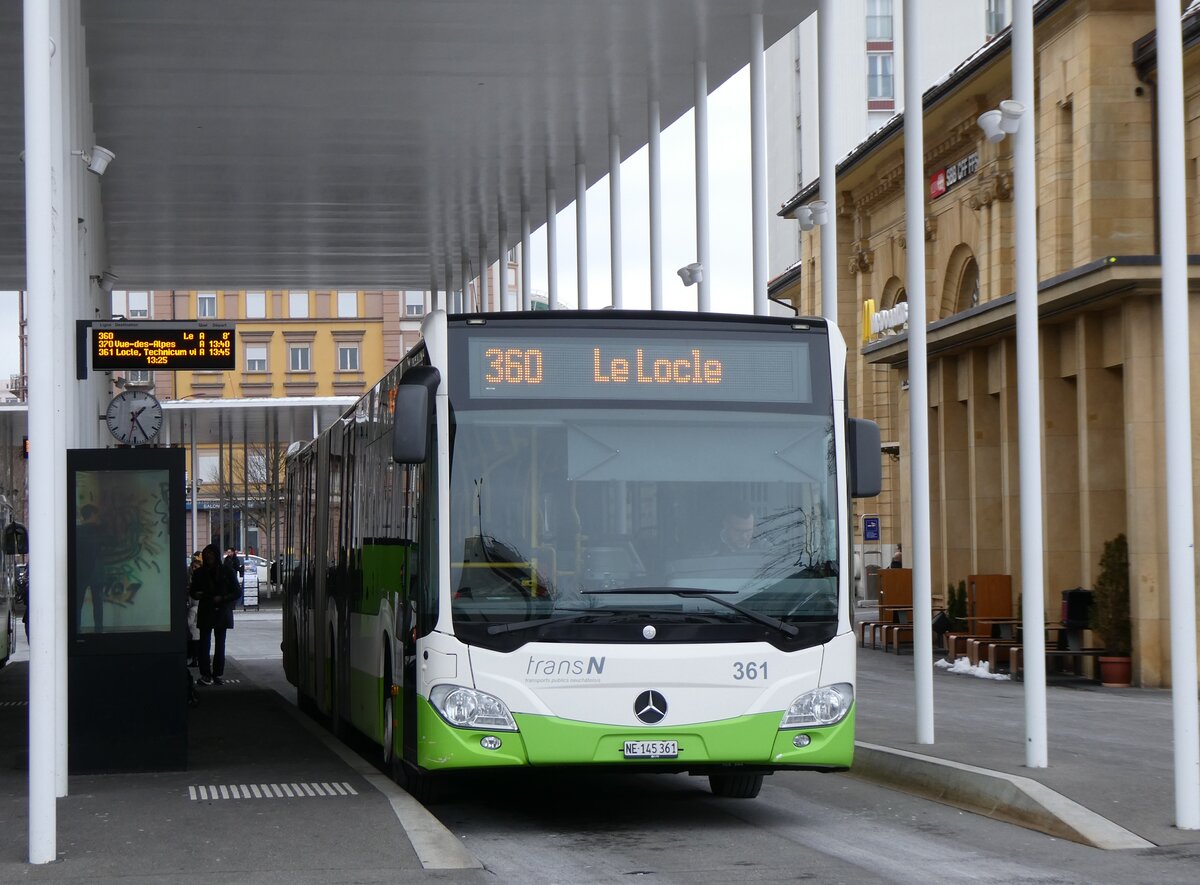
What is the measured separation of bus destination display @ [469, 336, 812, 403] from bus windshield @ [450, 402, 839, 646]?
0.11m

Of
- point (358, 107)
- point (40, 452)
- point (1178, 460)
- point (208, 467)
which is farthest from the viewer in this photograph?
point (208, 467)

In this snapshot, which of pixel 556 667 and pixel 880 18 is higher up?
pixel 880 18

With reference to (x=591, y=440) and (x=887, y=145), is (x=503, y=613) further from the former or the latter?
(x=887, y=145)

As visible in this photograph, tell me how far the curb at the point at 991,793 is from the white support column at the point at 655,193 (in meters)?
9.42

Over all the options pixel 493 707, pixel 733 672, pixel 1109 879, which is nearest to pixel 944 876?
pixel 1109 879

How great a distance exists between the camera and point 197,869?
8.85m

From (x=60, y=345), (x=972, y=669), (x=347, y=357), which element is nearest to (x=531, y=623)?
(x=60, y=345)

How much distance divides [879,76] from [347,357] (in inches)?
1461

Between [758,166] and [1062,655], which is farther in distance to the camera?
[1062,655]

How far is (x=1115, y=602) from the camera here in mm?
23312

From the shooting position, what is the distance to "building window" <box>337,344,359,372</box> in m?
98.1

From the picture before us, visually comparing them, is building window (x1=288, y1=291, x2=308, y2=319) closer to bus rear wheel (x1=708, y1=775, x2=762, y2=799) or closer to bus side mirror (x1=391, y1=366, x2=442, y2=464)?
bus rear wheel (x1=708, y1=775, x2=762, y2=799)

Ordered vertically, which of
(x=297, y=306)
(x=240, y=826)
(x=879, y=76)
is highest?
(x=879, y=76)

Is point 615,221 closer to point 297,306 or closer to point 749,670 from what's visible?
point 749,670
